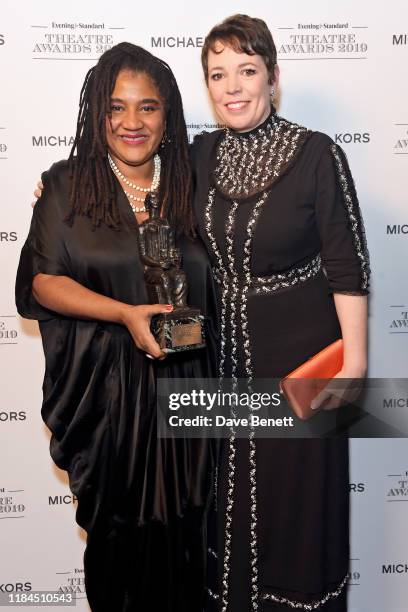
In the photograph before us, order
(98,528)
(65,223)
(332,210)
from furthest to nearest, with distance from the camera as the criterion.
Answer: (98,528)
(65,223)
(332,210)

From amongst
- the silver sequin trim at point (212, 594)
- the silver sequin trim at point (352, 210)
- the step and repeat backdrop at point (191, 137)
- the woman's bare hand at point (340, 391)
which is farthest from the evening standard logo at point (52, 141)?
the silver sequin trim at point (212, 594)

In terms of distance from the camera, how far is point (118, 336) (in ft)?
5.30

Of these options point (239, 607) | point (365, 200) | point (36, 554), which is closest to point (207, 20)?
point (365, 200)

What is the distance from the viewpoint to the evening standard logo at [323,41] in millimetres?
1958

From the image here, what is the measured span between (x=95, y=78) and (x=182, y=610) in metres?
1.23

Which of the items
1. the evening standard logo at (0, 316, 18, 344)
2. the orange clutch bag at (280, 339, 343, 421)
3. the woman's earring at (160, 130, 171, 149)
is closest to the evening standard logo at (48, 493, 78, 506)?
the evening standard logo at (0, 316, 18, 344)

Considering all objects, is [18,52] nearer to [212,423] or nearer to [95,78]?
[95,78]

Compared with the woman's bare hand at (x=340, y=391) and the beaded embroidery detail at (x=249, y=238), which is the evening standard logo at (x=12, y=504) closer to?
the beaded embroidery detail at (x=249, y=238)

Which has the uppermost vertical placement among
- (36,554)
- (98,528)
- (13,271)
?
(13,271)

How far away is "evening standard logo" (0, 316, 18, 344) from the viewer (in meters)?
2.09

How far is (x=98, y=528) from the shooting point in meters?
1.66

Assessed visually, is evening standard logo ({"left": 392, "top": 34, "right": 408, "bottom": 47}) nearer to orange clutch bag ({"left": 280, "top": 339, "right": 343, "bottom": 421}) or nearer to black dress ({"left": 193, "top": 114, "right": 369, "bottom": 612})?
black dress ({"left": 193, "top": 114, "right": 369, "bottom": 612})

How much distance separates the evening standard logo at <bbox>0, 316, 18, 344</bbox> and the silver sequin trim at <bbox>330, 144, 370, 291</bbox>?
108cm

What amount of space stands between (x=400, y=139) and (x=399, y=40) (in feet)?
0.87
